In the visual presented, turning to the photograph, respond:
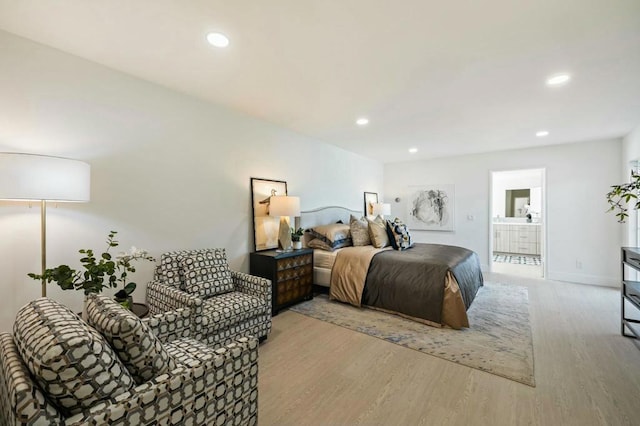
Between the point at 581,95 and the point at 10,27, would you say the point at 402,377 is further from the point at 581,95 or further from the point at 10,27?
the point at 10,27

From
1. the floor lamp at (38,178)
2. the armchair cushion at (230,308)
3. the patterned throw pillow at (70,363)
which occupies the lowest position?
the armchair cushion at (230,308)

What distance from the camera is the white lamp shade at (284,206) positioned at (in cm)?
347

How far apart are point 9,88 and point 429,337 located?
4.03m

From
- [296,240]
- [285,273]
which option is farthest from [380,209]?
[285,273]

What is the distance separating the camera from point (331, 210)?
497cm

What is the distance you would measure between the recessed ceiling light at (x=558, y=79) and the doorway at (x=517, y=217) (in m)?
4.80

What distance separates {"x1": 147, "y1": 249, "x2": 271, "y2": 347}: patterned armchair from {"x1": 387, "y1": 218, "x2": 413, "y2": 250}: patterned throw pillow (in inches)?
88.1

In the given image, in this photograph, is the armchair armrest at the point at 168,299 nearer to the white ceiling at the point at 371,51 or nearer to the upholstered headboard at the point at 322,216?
the white ceiling at the point at 371,51

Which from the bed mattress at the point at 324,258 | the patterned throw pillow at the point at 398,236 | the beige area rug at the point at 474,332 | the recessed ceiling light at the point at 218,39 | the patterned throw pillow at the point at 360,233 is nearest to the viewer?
the recessed ceiling light at the point at 218,39

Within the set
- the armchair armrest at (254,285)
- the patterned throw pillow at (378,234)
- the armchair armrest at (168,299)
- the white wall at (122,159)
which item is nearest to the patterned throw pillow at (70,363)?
the armchair armrest at (168,299)

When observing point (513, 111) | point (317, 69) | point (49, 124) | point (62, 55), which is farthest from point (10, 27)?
point (513, 111)

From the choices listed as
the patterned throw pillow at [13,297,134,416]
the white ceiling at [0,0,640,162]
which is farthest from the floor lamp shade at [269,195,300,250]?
the patterned throw pillow at [13,297,134,416]

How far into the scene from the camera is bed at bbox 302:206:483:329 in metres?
2.99

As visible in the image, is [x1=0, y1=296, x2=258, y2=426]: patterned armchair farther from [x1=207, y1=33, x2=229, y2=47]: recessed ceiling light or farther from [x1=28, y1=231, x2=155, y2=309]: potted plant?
[x1=207, y1=33, x2=229, y2=47]: recessed ceiling light
